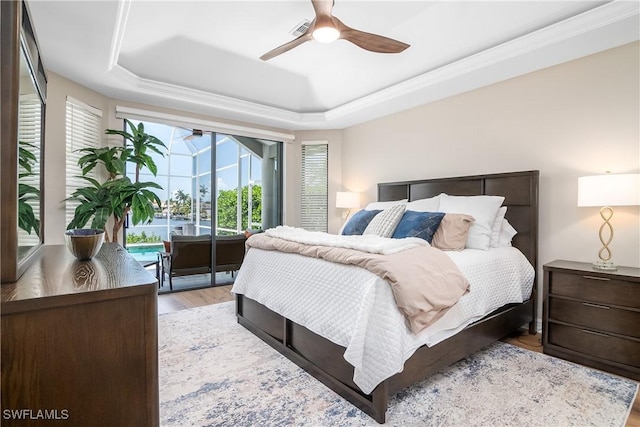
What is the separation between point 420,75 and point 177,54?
2.60m

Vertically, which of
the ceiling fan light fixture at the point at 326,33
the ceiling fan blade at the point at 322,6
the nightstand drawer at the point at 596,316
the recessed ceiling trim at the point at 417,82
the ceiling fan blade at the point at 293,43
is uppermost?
the recessed ceiling trim at the point at 417,82

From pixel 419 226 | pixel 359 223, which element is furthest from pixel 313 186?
pixel 419 226

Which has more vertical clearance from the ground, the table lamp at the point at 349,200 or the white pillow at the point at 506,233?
the table lamp at the point at 349,200

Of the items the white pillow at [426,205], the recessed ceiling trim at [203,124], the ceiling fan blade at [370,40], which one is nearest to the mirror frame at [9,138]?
the ceiling fan blade at [370,40]

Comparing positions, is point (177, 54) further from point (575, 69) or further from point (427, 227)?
point (575, 69)

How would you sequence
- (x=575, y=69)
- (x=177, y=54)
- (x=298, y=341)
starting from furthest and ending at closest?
(x=177, y=54) < (x=575, y=69) < (x=298, y=341)

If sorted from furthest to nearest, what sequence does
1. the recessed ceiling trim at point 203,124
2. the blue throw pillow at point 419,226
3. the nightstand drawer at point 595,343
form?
the recessed ceiling trim at point 203,124 → the blue throw pillow at point 419,226 → the nightstand drawer at point 595,343

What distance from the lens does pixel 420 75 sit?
139 inches

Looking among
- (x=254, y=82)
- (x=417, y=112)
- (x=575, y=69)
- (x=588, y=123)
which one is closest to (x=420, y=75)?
(x=417, y=112)

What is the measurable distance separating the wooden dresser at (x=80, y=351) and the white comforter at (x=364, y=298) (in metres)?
1.07

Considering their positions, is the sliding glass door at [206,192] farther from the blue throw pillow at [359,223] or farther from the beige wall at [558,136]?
the beige wall at [558,136]

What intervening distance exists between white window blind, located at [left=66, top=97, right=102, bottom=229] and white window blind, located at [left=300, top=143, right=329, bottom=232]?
2.95m

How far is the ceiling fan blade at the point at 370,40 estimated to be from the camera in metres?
2.31

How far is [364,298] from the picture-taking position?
1754mm
